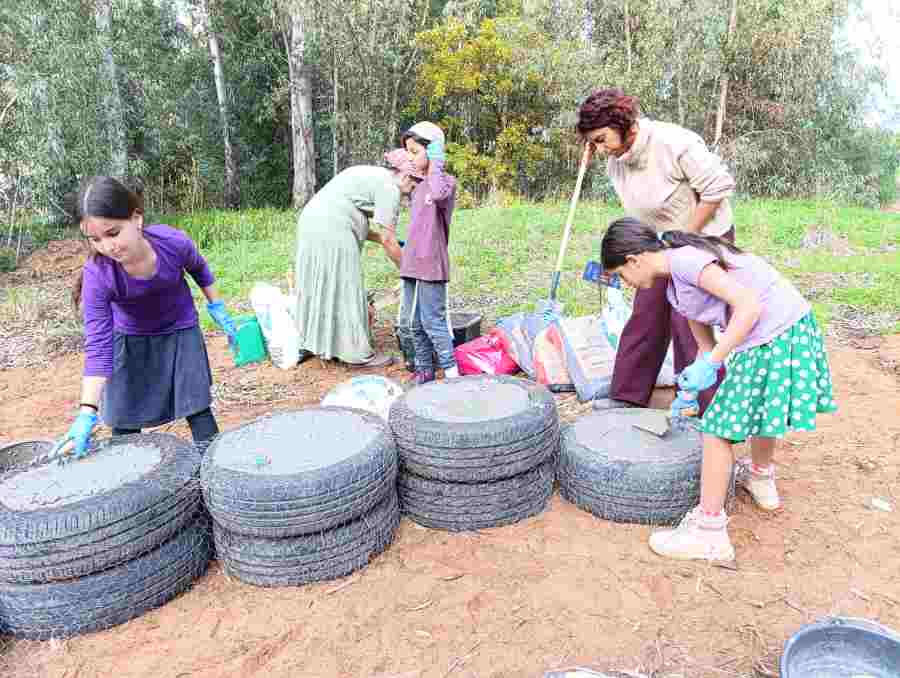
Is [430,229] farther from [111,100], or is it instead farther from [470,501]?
[111,100]

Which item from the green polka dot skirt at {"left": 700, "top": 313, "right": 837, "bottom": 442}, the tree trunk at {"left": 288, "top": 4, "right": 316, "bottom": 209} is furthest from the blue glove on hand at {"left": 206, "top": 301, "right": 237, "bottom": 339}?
the tree trunk at {"left": 288, "top": 4, "right": 316, "bottom": 209}

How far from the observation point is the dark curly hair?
114 inches

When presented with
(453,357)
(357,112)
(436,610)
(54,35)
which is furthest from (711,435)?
(357,112)

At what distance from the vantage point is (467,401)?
2.79 m

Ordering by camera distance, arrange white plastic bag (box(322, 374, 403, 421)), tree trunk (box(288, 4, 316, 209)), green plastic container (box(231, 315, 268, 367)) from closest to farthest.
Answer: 1. white plastic bag (box(322, 374, 403, 421))
2. green plastic container (box(231, 315, 268, 367))
3. tree trunk (box(288, 4, 316, 209))

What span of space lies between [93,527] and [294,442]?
0.71m

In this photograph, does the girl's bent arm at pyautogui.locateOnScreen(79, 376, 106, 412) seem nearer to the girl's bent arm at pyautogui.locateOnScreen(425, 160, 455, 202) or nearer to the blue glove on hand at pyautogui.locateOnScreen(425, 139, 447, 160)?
the girl's bent arm at pyautogui.locateOnScreen(425, 160, 455, 202)

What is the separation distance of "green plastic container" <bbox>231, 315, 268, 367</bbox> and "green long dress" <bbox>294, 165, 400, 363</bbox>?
42cm

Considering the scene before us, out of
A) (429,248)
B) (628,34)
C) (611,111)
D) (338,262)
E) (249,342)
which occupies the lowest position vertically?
(249,342)

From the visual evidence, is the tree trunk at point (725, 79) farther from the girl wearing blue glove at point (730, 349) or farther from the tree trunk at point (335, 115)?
the girl wearing blue glove at point (730, 349)

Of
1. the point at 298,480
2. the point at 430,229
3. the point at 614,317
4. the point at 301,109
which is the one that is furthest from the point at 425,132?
the point at 301,109

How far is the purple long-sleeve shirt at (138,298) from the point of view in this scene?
2.38 metres

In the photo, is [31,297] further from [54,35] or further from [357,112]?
[357,112]

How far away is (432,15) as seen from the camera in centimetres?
1723
